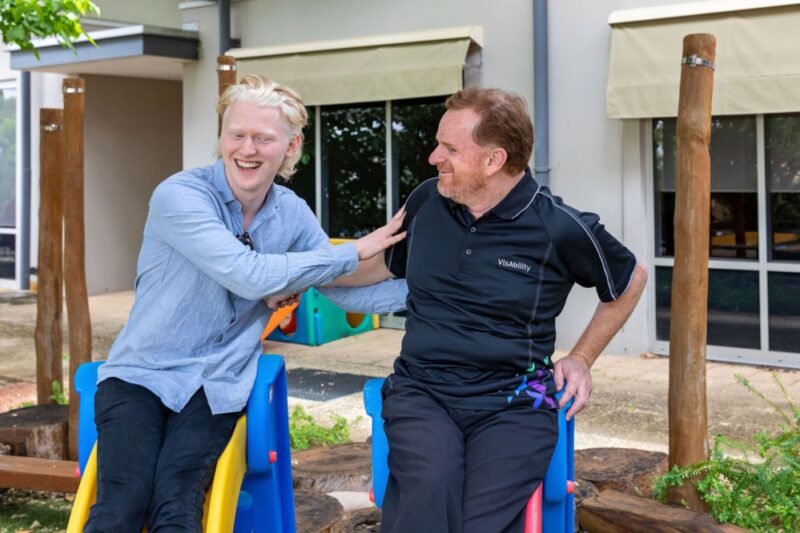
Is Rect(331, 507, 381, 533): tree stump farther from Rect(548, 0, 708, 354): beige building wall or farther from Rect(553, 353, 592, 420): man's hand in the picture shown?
Rect(548, 0, 708, 354): beige building wall

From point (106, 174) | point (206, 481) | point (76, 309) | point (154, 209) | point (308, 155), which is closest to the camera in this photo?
→ point (206, 481)

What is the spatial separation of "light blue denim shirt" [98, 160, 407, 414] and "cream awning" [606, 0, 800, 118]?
5.57 meters

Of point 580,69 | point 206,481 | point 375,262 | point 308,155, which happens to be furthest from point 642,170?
point 206,481

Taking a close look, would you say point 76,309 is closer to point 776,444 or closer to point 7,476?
point 7,476

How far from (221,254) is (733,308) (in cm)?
648

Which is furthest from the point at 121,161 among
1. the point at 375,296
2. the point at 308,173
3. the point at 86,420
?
the point at 86,420

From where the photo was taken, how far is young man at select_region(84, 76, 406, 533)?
2689 mm

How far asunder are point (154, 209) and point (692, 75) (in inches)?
71.2

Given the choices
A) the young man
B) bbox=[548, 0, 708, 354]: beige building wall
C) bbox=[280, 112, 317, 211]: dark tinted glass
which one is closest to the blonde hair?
the young man

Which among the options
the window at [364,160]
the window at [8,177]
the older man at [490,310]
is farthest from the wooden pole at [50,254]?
the window at [8,177]

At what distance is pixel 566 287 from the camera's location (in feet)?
9.58

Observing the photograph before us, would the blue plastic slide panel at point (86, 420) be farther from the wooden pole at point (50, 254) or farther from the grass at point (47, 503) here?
the wooden pole at point (50, 254)

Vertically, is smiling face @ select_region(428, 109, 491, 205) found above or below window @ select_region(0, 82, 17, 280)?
below

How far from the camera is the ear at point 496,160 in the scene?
289cm
